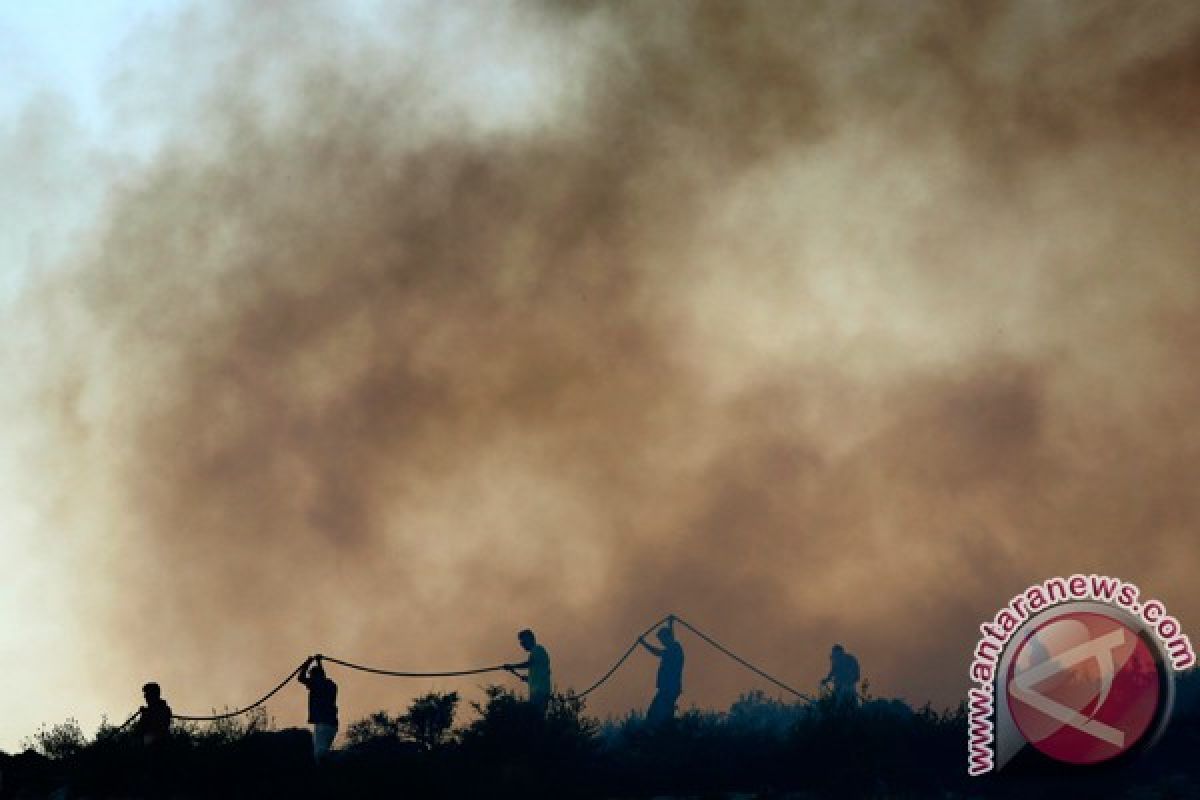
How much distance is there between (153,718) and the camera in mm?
36656

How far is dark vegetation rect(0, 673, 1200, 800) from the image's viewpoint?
120 ft

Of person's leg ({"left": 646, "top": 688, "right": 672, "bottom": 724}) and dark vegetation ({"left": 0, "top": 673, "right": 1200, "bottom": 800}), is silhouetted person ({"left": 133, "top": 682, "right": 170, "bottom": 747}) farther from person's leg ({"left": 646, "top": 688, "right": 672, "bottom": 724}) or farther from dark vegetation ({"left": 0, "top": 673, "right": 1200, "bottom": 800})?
person's leg ({"left": 646, "top": 688, "right": 672, "bottom": 724})

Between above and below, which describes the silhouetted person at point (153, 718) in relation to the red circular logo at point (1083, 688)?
above

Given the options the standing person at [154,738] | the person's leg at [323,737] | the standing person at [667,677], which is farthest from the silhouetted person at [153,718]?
the standing person at [667,677]

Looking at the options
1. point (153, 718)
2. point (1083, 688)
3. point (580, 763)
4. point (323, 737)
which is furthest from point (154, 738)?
point (1083, 688)

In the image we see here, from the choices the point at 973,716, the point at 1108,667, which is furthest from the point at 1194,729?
the point at 973,716

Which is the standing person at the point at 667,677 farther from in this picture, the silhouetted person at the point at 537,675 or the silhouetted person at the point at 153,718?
the silhouetted person at the point at 153,718

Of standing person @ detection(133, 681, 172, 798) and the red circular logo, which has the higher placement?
standing person @ detection(133, 681, 172, 798)

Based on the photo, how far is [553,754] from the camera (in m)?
38.1

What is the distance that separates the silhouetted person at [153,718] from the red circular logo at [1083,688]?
17209 mm

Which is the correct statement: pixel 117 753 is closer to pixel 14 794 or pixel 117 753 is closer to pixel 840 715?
pixel 14 794

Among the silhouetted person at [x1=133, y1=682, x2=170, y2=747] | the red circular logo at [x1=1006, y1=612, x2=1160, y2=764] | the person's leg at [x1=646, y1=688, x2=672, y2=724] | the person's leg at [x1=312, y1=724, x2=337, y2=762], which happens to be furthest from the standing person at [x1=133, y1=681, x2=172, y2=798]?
the red circular logo at [x1=1006, y1=612, x2=1160, y2=764]

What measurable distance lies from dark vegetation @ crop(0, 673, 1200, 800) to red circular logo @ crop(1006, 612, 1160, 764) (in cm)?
60

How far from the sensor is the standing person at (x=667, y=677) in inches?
1604
